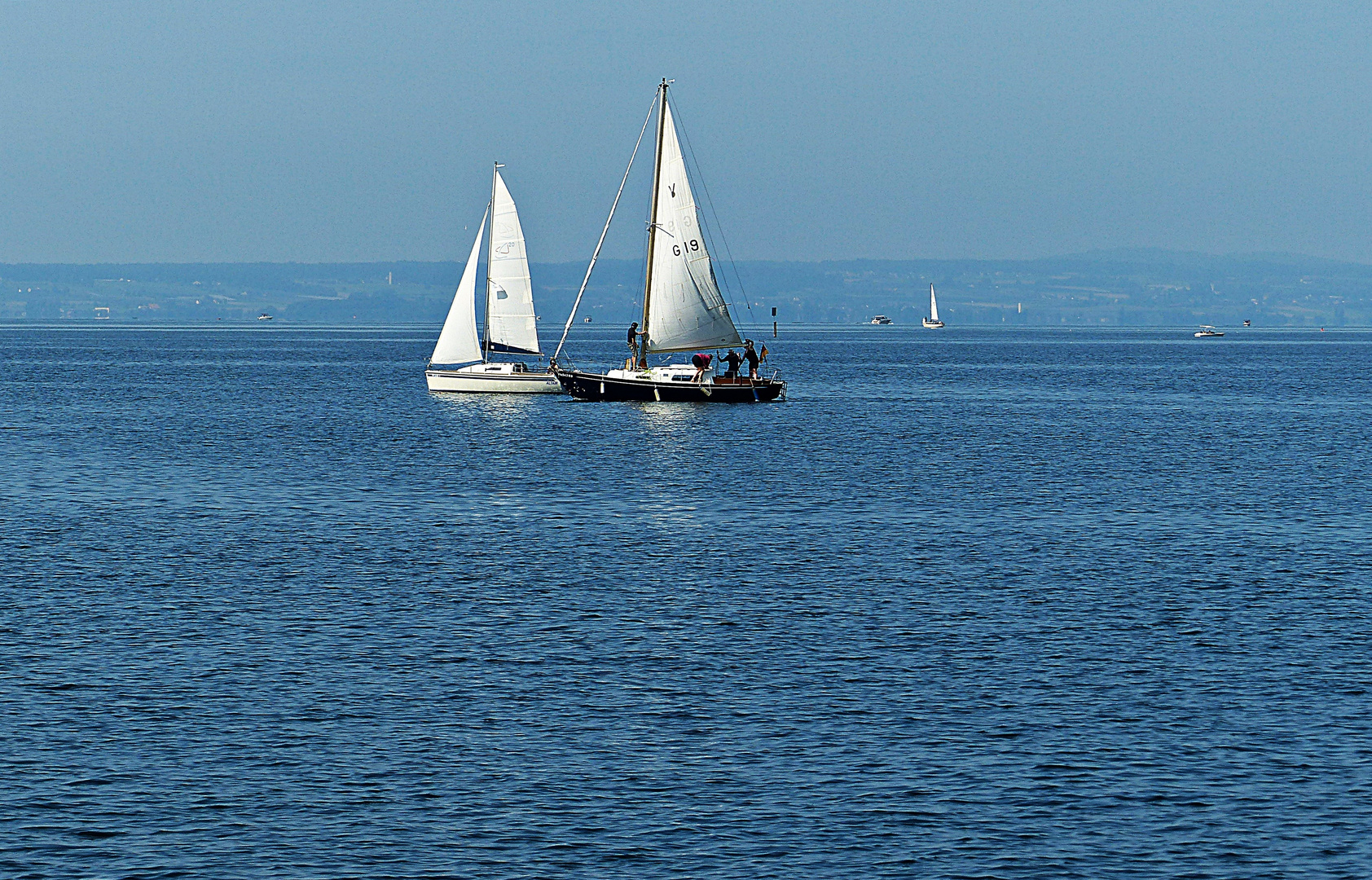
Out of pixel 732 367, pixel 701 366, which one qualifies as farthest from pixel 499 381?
pixel 732 367

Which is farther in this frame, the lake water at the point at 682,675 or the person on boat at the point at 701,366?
the person on boat at the point at 701,366

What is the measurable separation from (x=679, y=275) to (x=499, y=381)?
63.4ft

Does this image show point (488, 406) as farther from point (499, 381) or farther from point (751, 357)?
point (751, 357)

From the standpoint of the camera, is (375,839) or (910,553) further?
(910,553)

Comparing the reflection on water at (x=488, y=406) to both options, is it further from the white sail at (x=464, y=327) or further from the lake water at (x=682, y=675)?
the lake water at (x=682, y=675)

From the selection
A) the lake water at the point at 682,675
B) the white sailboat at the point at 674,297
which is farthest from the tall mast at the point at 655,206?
the lake water at the point at 682,675

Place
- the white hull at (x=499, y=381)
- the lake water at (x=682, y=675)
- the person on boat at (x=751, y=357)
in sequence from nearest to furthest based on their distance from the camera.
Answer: the lake water at (x=682, y=675) < the person on boat at (x=751, y=357) < the white hull at (x=499, y=381)

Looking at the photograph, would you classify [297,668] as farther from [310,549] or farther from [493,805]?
[310,549]

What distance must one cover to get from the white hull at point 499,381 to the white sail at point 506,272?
14.9ft

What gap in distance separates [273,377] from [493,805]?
167 m

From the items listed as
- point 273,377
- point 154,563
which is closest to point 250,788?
point 154,563

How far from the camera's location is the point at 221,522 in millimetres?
58062

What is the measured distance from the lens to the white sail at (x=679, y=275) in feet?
367

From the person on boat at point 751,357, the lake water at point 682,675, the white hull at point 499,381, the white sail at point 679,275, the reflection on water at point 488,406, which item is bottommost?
the lake water at point 682,675
